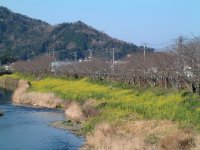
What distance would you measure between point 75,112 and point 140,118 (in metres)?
10.2

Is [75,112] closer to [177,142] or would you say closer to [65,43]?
[177,142]

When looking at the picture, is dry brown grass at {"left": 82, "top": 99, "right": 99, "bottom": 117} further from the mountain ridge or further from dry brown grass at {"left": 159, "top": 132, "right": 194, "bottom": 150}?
Answer: the mountain ridge

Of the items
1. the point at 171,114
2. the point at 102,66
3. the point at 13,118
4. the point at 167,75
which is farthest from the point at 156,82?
the point at 102,66

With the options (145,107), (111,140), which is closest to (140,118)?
(145,107)

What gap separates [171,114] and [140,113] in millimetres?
2671

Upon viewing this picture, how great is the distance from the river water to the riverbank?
114cm

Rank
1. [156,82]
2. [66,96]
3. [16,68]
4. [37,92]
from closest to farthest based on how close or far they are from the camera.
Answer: [156,82], [66,96], [37,92], [16,68]

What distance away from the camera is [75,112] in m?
31.5

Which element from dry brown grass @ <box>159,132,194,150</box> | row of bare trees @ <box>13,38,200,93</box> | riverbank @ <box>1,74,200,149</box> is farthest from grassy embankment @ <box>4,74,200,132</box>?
dry brown grass @ <box>159,132,194,150</box>

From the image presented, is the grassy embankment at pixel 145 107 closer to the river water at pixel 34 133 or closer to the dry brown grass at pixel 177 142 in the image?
the river water at pixel 34 133

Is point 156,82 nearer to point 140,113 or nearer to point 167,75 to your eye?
point 167,75

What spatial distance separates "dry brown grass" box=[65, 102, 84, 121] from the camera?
29712 mm

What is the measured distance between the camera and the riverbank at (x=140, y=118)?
53.5 ft

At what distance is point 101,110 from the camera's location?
89.9 ft
